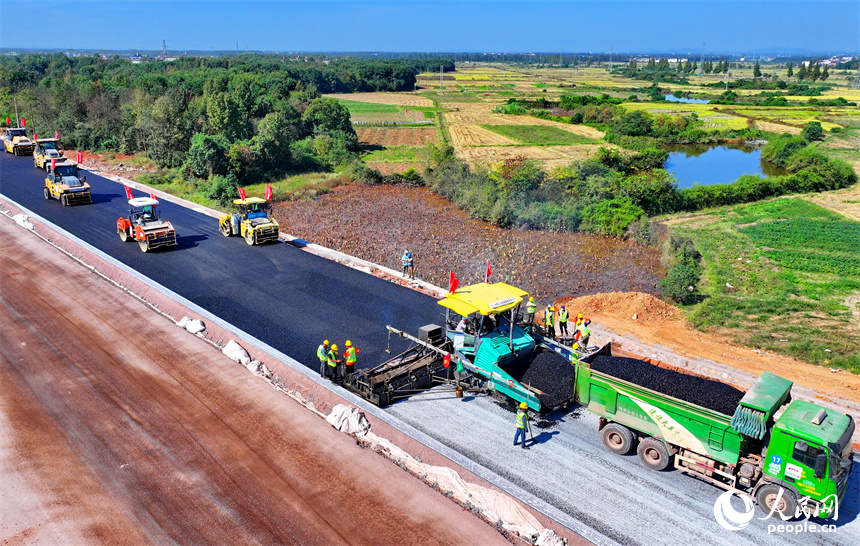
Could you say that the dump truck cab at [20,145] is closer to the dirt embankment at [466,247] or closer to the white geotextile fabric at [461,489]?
the dirt embankment at [466,247]

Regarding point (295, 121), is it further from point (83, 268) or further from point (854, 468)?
point (854, 468)

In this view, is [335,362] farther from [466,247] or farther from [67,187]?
[67,187]

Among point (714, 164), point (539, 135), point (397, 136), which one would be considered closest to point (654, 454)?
point (714, 164)

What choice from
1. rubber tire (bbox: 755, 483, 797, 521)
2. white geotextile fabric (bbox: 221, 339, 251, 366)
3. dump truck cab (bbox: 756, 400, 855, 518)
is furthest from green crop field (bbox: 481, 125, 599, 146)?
rubber tire (bbox: 755, 483, 797, 521)

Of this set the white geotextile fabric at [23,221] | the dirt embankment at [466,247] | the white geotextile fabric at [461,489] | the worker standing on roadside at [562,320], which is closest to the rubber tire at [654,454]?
the white geotextile fabric at [461,489]

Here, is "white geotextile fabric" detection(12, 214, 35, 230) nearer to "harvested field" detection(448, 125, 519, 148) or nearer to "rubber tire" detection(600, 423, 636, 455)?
"rubber tire" detection(600, 423, 636, 455)

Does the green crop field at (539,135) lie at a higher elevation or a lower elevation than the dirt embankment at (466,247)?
higher
